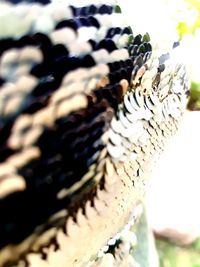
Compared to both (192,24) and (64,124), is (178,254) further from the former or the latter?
(64,124)

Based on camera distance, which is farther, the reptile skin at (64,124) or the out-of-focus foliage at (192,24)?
the out-of-focus foliage at (192,24)

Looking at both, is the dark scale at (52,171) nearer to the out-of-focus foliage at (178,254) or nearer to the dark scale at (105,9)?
the dark scale at (105,9)

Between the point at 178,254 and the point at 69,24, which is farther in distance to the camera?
the point at 178,254

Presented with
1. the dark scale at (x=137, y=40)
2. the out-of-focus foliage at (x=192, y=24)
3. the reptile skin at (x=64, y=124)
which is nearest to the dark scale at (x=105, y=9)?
the reptile skin at (x=64, y=124)

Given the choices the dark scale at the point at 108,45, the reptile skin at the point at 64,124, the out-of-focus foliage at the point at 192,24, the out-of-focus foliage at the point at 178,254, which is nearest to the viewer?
the reptile skin at the point at 64,124

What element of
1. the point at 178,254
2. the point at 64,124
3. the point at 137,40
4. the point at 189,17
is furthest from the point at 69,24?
the point at 189,17

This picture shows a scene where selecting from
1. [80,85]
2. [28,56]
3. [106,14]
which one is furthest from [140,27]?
[28,56]

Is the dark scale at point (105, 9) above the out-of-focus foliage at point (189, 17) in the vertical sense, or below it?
above

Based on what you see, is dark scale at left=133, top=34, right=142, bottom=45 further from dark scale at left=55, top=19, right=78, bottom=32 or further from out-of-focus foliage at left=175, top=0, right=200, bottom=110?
out-of-focus foliage at left=175, top=0, right=200, bottom=110

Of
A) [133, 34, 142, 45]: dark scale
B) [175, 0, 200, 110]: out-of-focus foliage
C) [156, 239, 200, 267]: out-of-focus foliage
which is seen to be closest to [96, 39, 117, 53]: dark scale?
[133, 34, 142, 45]: dark scale
